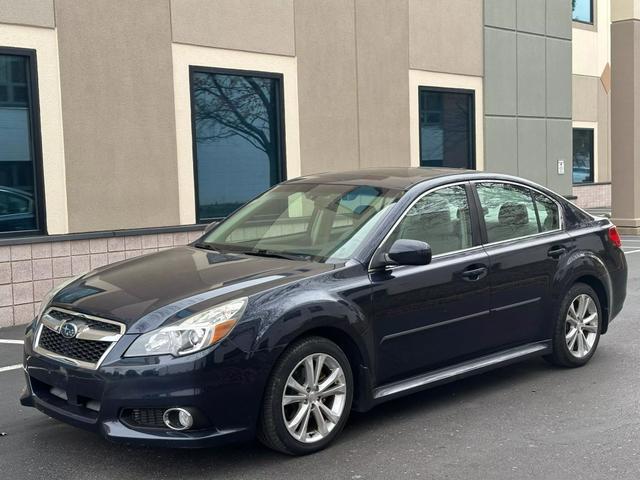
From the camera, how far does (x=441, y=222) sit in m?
5.77

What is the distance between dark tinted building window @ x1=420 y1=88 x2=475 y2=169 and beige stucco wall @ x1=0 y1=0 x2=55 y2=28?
23.3 ft

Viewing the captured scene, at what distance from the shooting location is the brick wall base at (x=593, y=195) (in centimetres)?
2333

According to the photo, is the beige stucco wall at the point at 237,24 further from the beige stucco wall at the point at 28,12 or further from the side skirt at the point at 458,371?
the side skirt at the point at 458,371

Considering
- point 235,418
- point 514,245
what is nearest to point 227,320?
point 235,418

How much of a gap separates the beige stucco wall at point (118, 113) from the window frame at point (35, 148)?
1.04 ft

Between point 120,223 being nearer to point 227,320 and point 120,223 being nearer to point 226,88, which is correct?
point 226,88

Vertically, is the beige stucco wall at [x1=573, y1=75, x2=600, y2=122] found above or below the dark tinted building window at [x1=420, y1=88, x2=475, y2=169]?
above

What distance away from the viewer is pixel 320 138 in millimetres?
12789

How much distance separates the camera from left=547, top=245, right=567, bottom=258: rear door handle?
20.9 feet

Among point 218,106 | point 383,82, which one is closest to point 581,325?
point 218,106

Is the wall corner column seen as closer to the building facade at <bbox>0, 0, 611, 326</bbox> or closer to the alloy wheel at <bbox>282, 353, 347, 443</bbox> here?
the building facade at <bbox>0, 0, 611, 326</bbox>

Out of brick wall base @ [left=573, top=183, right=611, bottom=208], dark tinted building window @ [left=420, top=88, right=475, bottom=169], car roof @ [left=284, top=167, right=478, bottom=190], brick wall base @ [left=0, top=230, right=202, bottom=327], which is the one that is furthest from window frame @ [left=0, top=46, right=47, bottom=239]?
brick wall base @ [left=573, top=183, right=611, bottom=208]

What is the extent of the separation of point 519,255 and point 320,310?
1.95 metres

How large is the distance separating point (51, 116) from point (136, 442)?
623cm
